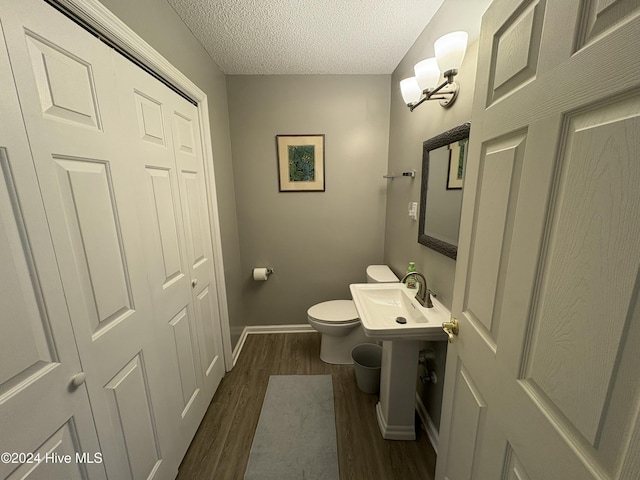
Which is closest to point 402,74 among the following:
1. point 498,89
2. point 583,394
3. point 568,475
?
point 498,89

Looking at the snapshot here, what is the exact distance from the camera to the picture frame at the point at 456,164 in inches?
44.6

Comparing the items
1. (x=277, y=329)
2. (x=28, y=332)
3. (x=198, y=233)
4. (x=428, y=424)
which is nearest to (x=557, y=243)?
(x=28, y=332)

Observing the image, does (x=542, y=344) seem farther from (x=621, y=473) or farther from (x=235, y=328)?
(x=235, y=328)

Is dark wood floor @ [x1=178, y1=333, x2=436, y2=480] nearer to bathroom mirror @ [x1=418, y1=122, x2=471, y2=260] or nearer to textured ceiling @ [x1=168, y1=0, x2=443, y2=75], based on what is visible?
bathroom mirror @ [x1=418, y1=122, x2=471, y2=260]

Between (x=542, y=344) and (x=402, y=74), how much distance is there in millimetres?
1962

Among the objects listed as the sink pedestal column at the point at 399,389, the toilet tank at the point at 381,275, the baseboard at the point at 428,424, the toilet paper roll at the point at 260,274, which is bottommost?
the baseboard at the point at 428,424

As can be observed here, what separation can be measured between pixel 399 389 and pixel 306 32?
225cm

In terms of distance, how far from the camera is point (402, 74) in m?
1.80

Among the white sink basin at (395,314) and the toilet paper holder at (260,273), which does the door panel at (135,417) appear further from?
the toilet paper holder at (260,273)

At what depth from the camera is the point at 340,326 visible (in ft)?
6.33

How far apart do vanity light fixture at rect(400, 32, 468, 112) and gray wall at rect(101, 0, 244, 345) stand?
1267 millimetres

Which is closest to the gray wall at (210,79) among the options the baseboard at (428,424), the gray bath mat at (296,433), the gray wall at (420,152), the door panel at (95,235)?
the door panel at (95,235)

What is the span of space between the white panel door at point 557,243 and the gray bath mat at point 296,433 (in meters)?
0.88

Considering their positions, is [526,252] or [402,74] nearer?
[526,252]
